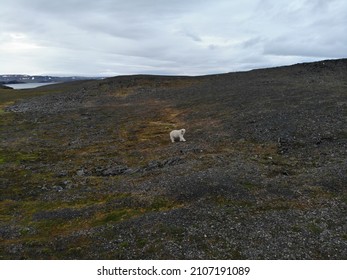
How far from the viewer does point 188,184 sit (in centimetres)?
1819

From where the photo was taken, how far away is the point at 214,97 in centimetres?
5009

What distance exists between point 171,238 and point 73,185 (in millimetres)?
10343

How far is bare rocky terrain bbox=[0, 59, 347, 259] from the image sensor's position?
42.4 feet

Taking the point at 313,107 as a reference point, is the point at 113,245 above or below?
below

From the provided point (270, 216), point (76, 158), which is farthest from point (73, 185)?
point (270, 216)

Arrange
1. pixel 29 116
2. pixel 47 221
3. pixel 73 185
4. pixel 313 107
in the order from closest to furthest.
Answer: pixel 47 221 < pixel 73 185 < pixel 313 107 < pixel 29 116

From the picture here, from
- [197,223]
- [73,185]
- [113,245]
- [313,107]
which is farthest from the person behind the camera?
[313,107]

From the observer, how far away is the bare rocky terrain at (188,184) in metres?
12.9

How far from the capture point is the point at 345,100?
1372 inches
